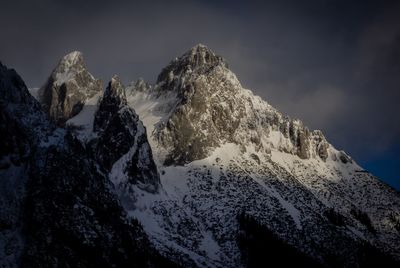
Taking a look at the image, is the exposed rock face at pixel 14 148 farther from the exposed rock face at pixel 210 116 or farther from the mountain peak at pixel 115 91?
the mountain peak at pixel 115 91

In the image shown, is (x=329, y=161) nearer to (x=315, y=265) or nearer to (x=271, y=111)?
(x=271, y=111)

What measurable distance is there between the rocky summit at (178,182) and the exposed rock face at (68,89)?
0.41 meters

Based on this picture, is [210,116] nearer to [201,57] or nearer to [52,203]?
[201,57]

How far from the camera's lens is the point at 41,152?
67.0 m

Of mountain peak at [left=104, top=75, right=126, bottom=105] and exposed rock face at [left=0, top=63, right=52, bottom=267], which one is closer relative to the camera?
exposed rock face at [left=0, top=63, right=52, bottom=267]

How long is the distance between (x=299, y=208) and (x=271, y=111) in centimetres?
4065

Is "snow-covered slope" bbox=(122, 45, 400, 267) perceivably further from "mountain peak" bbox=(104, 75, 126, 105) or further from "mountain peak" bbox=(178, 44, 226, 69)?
"mountain peak" bbox=(104, 75, 126, 105)

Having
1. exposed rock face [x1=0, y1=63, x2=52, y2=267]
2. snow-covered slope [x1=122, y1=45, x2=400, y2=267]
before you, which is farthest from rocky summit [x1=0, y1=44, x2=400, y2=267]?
snow-covered slope [x1=122, y1=45, x2=400, y2=267]

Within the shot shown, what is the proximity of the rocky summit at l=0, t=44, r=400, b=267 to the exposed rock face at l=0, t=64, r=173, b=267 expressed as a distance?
159 mm

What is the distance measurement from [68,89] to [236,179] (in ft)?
209

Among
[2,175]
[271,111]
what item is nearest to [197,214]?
[2,175]

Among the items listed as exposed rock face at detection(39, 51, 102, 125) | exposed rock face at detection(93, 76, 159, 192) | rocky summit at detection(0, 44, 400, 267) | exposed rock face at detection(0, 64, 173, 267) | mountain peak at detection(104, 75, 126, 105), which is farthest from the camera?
exposed rock face at detection(39, 51, 102, 125)

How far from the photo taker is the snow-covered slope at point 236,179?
90438mm

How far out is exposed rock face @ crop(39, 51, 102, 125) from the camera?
140875 millimetres
